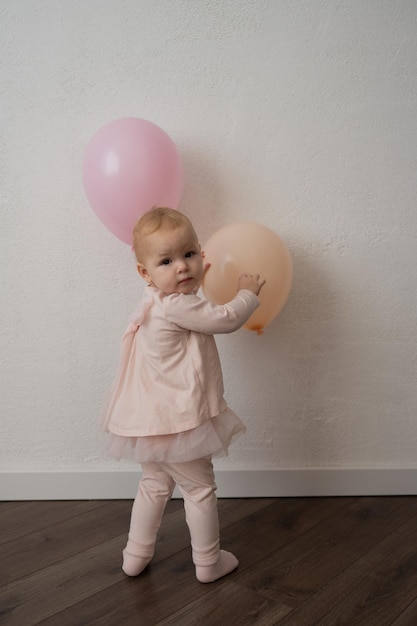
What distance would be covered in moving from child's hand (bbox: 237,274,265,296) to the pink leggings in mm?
489

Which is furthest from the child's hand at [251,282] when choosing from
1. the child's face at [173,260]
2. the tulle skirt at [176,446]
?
the tulle skirt at [176,446]

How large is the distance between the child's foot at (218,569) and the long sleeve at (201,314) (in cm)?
63

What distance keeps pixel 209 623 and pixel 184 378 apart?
0.58 meters

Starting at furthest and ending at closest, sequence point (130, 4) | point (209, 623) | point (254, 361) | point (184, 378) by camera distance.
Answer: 1. point (254, 361)
2. point (130, 4)
3. point (184, 378)
4. point (209, 623)

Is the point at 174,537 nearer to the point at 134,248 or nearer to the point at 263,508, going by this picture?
the point at 263,508

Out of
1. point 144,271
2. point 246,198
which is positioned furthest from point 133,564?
point 246,198

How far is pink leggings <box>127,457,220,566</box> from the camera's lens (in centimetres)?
143

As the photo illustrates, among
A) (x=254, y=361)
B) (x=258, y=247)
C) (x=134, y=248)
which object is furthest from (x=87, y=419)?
(x=258, y=247)

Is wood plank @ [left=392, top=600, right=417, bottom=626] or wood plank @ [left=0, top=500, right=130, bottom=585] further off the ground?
wood plank @ [left=392, top=600, right=417, bottom=626]

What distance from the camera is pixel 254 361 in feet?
6.24

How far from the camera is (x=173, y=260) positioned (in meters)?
1.38

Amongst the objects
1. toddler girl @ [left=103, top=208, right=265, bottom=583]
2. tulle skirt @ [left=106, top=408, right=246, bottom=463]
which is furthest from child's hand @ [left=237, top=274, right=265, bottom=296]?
tulle skirt @ [left=106, top=408, right=246, bottom=463]

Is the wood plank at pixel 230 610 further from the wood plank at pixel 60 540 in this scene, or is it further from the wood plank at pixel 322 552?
the wood plank at pixel 60 540

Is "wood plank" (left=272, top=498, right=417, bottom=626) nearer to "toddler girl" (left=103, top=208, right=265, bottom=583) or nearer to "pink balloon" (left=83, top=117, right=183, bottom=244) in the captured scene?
"toddler girl" (left=103, top=208, right=265, bottom=583)
